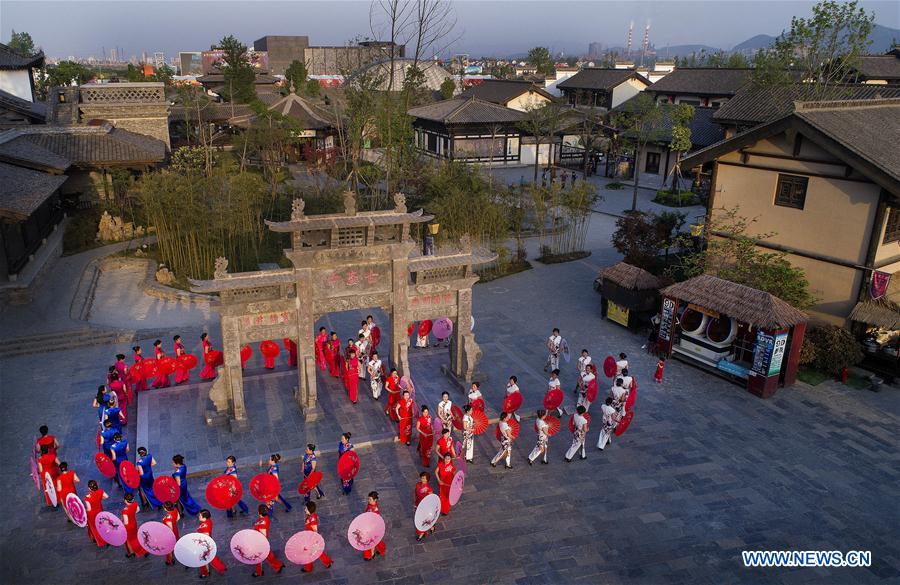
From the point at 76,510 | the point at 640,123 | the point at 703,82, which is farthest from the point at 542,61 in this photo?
the point at 76,510

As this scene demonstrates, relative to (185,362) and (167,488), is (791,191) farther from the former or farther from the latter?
(167,488)

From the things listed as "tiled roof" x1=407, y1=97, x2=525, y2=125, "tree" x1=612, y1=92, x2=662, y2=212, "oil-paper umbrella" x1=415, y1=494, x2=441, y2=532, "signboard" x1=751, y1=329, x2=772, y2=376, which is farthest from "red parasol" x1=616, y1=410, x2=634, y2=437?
"tiled roof" x1=407, y1=97, x2=525, y2=125

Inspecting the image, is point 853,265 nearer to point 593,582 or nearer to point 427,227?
point 593,582

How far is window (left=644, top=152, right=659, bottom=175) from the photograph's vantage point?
140ft

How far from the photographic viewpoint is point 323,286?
13453mm

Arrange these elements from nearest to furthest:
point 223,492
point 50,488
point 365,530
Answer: point 365,530, point 223,492, point 50,488

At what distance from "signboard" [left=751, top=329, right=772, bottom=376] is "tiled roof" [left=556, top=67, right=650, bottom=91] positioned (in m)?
42.5

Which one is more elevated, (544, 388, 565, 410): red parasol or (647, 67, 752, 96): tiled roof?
(647, 67, 752, 96): tiled roof

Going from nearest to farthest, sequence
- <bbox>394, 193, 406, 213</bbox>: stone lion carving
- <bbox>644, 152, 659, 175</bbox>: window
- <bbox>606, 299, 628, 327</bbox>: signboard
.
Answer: <bbox>394, 193, 406, 213</bbox>: stone lion carving < <bbox>606, 299, 628, 327</bbox>: signboard < <bbox>644, 152, 659, 175</bbox>: window

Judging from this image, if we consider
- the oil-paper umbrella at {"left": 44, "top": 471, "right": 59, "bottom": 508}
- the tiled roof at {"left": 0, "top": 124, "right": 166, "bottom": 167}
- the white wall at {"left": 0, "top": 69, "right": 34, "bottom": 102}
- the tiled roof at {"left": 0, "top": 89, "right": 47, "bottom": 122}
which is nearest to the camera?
the oil-paper umbrella at {"left": 44, "top": 471, "right": 59, "bottom": 508}

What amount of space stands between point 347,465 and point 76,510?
13.8 ft

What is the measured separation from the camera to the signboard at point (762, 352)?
1516 cm

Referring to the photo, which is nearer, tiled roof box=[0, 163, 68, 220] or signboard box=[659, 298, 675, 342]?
signboard box=[659, 298, 675, 342]

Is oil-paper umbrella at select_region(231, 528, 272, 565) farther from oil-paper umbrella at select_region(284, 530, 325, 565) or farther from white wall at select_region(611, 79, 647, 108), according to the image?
white wall at select_region(611, 79, 647, 108)
